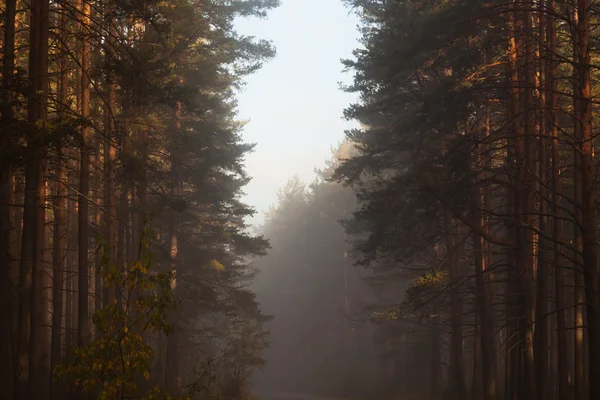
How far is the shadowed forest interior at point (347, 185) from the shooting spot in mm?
10930

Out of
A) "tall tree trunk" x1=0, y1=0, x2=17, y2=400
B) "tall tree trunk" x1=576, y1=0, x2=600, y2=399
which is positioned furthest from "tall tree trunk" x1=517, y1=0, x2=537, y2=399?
"tall tree trunk" x1=0, y1=0, x2=17, y2=400

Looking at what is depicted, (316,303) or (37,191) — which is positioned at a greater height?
(37,191)

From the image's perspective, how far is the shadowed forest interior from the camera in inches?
430

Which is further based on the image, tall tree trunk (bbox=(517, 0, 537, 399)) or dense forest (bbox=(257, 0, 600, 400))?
tall tree trunk (bbox=(517, 0, 537, 399))

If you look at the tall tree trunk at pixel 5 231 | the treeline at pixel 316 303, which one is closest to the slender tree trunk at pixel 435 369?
the treeline at pixel 316 303

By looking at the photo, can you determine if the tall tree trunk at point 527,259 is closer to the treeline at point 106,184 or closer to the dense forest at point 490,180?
the dense forest at point 490,180

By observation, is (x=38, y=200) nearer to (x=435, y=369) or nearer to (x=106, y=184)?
(x=106, y=184)

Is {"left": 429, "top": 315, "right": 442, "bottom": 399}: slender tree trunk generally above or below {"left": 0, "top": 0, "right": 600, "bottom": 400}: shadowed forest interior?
below

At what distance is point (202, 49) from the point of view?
27.7 metres

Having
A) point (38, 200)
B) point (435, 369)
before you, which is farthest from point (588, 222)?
point (435, 369)

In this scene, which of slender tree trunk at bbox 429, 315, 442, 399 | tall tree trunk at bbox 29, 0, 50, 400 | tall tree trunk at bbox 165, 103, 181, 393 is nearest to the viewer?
tall tree trunk at bbox 29, 0, 50, 400

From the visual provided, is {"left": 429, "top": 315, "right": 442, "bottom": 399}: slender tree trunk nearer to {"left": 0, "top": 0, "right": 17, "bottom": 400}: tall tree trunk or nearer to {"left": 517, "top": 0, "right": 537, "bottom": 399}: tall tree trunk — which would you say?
{"left": 517, "top": 0, "right": 537, "bottom": 399}: tall tree trunk

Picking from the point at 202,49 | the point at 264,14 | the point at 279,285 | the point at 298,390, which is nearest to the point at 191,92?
the point at 202,49

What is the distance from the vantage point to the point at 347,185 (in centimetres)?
2703
